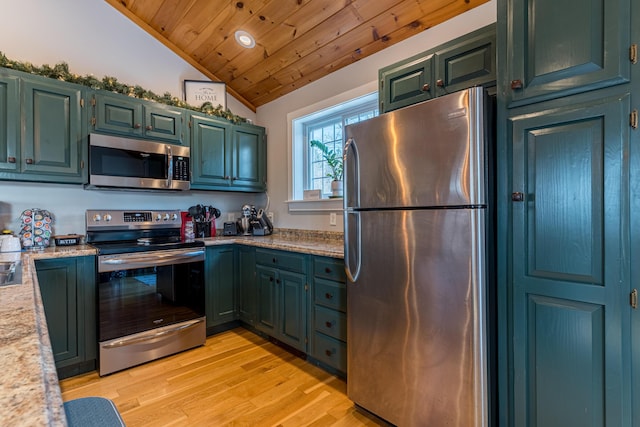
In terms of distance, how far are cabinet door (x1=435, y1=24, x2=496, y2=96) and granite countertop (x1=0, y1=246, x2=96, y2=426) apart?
1891 millimetres

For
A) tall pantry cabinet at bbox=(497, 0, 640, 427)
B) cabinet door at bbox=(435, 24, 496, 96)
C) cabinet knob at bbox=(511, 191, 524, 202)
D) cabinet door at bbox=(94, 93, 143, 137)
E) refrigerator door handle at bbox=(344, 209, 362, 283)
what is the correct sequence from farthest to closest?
cabinet door at bbox=(94, 93, 143, 137) → refrigerator door handle at bbox=(344, 209, 362, 283) → cabinet door at bbox=(435, 24, 496, 96) → cabinet knob at bbox=(511, 191, 524, 202) → tall pantry cabinet at bbox=(497, 0, 640, 427)

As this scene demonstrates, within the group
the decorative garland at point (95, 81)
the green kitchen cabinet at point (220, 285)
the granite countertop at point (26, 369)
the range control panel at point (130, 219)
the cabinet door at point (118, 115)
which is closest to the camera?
the granite countertop at point (26, 369)

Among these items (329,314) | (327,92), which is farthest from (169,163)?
(329,314)

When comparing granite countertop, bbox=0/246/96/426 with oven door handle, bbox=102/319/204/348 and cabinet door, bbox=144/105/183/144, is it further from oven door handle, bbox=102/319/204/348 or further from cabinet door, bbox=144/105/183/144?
cabinet door, bbox=144/105/183/144

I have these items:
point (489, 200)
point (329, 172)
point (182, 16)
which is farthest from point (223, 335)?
point (182, 16)

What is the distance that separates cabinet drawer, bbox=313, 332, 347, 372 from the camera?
2.06 metres

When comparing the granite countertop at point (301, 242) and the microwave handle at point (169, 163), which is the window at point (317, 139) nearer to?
the granite countertop at point (301, 242)

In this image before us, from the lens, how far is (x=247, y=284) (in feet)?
9.41

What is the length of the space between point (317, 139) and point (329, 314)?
1864 mm

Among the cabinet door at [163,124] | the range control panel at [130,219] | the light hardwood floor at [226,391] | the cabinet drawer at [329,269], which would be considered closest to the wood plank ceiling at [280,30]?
the cabinet door at [163,124]

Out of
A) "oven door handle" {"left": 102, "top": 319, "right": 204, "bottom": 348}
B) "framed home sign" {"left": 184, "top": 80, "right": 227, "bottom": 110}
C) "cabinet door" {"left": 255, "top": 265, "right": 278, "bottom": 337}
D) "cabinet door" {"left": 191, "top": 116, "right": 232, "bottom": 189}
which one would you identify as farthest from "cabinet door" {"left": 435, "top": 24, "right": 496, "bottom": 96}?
"oven door handle" {"left": 102, "top": 319, "right": 204, "bottom": 348}

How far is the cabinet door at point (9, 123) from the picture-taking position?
81.7 inches

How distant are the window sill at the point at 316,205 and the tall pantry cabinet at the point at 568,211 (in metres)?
1.62

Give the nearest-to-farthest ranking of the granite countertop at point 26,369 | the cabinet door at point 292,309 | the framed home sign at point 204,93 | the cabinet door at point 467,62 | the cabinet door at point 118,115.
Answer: the granite countertop at point 26,369 < the cabinet door at point 467,62 < the cabinet door at point 292,309 < the cabinet door at point 118,115 < the framed home sign at point 204,93
